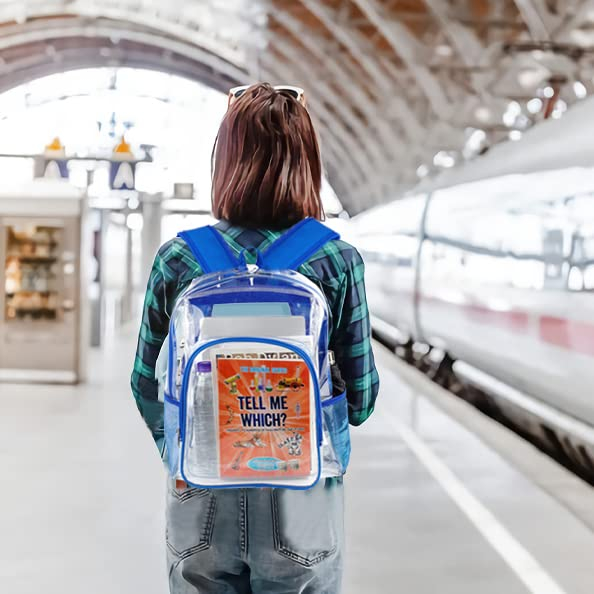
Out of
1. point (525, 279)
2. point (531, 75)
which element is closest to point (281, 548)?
point (525, 279)

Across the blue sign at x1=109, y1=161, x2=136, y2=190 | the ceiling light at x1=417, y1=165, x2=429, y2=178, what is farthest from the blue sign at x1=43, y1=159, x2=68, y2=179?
the ceiling light at x1=417, y1=165, x2=429, y2=178

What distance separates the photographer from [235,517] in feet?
5.97

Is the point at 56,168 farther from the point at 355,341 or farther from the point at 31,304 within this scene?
the point at 355,341

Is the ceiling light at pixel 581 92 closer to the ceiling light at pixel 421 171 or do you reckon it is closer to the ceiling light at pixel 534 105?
the ceiling light at pixel 534 105

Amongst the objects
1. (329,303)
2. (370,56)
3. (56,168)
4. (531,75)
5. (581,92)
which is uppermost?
(370,56)

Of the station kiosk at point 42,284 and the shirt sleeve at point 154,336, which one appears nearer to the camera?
the shirt sleeve at point 154,336

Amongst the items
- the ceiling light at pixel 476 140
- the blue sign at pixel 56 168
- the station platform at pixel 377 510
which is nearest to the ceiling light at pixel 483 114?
the ceiling light at pixel 476 140

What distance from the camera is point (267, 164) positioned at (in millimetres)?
1940

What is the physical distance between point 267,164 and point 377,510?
3.24 metres

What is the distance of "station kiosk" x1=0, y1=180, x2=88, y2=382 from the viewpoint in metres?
9.27

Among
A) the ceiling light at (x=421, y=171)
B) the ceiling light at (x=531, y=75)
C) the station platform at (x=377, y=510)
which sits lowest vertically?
the station platform at (x=377, y=510)

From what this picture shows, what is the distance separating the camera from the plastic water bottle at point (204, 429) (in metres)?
1.79

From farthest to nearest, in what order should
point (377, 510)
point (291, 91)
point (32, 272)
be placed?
point (32, 272) → point (377, 510) → point (291, 91)

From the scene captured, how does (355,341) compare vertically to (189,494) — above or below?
above
